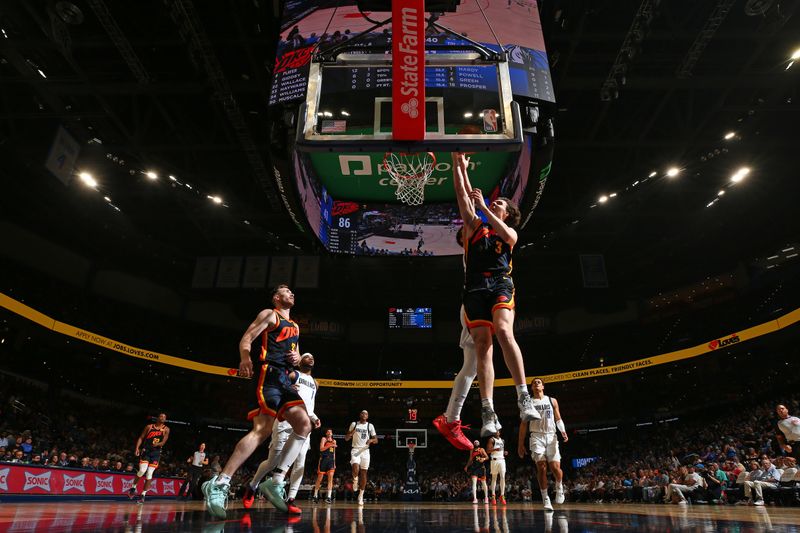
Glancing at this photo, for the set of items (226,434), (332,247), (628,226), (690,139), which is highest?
(628,226)

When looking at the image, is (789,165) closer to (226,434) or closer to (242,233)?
(242,233)

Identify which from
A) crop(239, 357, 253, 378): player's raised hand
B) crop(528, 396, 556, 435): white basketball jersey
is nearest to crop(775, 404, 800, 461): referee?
crop(528, 396, 556, 435): white basketball jersey

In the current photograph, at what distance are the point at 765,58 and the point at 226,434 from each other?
2976 cm

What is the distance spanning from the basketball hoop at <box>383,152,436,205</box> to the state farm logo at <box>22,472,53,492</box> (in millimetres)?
10448

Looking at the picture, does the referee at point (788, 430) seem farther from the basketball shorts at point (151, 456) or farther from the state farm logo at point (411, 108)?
the basketball shorts at point (151, 456)

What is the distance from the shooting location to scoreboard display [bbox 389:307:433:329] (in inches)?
1056

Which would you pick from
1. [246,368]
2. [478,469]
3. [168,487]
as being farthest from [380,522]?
[168,487]

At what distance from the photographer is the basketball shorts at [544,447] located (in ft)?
27.2

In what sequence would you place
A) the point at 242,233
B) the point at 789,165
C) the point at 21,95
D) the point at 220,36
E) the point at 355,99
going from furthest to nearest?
the point at 242,233, the point at 789,165, the point at 21,95, the point at 220,36, the point at 355,99

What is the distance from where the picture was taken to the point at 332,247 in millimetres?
11578

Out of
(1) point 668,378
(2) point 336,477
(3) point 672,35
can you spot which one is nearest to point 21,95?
(3) point 672,35

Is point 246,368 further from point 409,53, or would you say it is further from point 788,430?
point 788,430

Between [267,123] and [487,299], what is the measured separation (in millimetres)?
12245

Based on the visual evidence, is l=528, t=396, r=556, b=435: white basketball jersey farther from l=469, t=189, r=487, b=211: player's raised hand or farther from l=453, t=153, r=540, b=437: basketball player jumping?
l=469, t=189, r=487, b=211: player's raised hand
